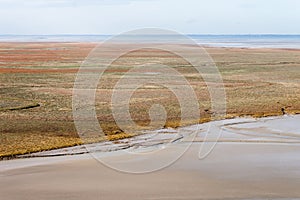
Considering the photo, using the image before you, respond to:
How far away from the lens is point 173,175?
16703mm

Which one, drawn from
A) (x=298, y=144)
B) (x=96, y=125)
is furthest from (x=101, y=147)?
(x=298, y=144)

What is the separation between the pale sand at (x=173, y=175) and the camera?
14719 millimetres

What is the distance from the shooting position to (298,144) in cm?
2139

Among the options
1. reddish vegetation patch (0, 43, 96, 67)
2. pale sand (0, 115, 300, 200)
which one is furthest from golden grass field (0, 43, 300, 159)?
reddish vegetation patch (0, 43, 96, 67)

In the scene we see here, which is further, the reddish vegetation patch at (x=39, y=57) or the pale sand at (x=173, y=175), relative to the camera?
the reddish vegetation patch at (x=39, y=57)

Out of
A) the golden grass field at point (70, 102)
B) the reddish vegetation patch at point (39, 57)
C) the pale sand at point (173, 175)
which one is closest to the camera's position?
the pale sand at point (173, 175)

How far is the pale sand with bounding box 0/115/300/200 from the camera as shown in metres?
14.7

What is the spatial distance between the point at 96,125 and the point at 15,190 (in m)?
10.5

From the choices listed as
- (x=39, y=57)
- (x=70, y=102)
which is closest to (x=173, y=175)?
(x=70, y=102)

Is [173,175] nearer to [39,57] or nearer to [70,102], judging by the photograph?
[70,102]

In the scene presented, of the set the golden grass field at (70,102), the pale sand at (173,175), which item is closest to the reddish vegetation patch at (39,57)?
the golden grass field at (70,102)

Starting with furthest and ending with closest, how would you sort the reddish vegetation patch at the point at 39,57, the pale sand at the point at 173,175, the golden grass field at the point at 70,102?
1. the reddish vegetation patch at the point at 39,57
2. the golden grass field at the point at 70,102
3. the pale sand at the point at 173,175

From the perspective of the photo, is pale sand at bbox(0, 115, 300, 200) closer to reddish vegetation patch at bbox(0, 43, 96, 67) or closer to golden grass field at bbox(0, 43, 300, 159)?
golden grass field at bbox(0, 43, 300, 159)

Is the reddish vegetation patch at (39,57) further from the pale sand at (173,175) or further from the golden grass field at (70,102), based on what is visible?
the pale sand at (173,175)
